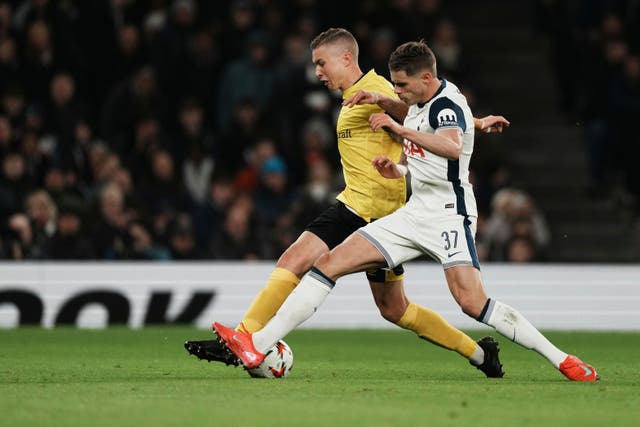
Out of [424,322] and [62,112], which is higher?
[424,322]

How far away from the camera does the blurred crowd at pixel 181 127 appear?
48.9 feet

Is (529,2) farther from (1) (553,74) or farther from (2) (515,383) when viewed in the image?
(2) (515,383)

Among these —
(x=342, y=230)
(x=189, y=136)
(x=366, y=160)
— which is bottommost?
(x=189, y=136)

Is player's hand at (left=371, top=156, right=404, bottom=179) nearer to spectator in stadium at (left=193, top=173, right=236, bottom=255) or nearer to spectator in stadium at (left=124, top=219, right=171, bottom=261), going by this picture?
spectator in stadium at (left=124, top=219, right=171, bottom=261)

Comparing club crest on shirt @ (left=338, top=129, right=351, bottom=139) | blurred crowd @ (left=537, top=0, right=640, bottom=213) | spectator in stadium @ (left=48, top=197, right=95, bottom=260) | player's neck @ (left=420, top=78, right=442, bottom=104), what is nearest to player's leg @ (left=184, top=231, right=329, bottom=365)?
club crest on shirt @ (left=338, top=129, right=351, bottom=139)

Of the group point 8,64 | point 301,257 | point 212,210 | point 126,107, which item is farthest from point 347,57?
point 8,64

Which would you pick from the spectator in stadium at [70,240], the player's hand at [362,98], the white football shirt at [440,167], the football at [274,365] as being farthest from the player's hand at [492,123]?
the spectator in stadium at [70,240]

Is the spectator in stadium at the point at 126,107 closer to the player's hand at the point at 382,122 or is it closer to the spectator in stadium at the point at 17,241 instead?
the spectator in stadium at the point at 17,241

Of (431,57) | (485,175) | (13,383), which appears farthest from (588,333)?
(13,383)

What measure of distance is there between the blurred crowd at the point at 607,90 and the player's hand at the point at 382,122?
993 centimetres

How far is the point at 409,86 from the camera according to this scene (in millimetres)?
8367

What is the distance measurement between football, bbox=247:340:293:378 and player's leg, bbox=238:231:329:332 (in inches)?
7.6

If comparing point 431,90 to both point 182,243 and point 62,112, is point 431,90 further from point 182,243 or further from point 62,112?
point 62,112

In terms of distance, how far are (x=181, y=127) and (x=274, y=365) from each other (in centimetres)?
854
